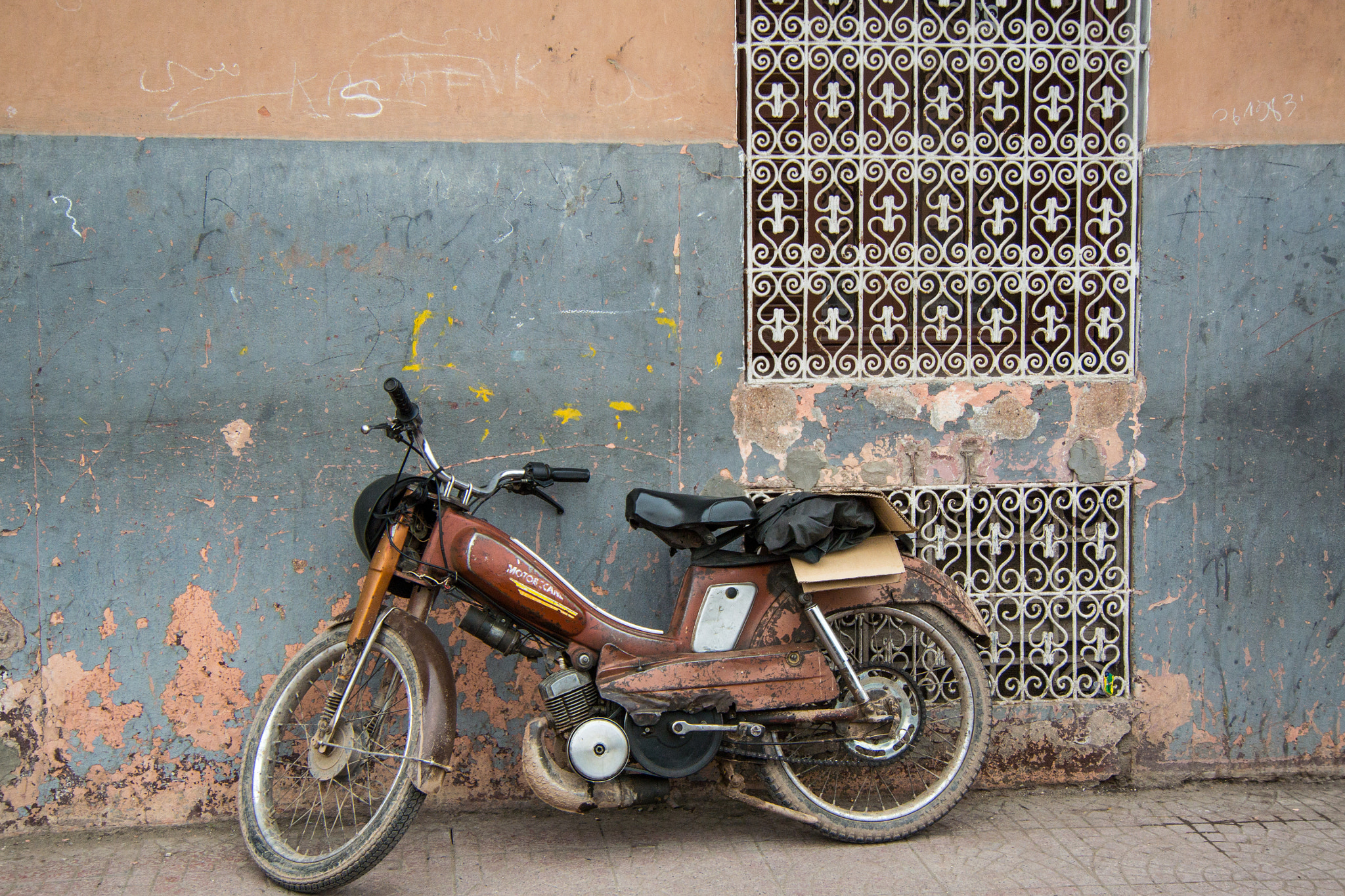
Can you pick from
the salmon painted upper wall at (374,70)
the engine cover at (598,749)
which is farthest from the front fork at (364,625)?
the salmon painted upper wall at (374,70)

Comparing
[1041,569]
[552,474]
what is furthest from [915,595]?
[552,474]

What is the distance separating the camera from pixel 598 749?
330cm

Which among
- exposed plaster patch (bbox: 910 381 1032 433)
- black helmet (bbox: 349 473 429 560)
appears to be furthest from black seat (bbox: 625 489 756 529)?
exposed plaster patch (bbox: 910 381 1032 433)

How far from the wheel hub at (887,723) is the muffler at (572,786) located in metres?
0.71

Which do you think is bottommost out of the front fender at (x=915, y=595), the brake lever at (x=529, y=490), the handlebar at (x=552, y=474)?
the front fender at (x=915, y=595)

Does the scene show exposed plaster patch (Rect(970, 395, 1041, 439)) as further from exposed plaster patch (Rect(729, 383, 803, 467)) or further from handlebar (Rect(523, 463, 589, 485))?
handlebar (Rect(523, 463, 589, 485))

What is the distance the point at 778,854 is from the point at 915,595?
1.04 meters

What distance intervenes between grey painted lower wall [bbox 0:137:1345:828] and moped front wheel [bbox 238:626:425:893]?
26 centimetres

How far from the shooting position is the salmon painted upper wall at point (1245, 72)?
3979 millimetres

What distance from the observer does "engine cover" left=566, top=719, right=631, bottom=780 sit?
10.8 ft

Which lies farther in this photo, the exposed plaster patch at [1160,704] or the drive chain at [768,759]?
the exposed plaster patch at [1160,704]

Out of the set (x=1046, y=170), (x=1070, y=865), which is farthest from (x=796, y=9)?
(x=1070, y=865)

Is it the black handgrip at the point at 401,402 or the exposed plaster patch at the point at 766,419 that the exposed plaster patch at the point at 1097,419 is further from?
the black handgrip at the point at 401,402

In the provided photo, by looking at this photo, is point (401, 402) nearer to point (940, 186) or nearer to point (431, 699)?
point (431, 699)
